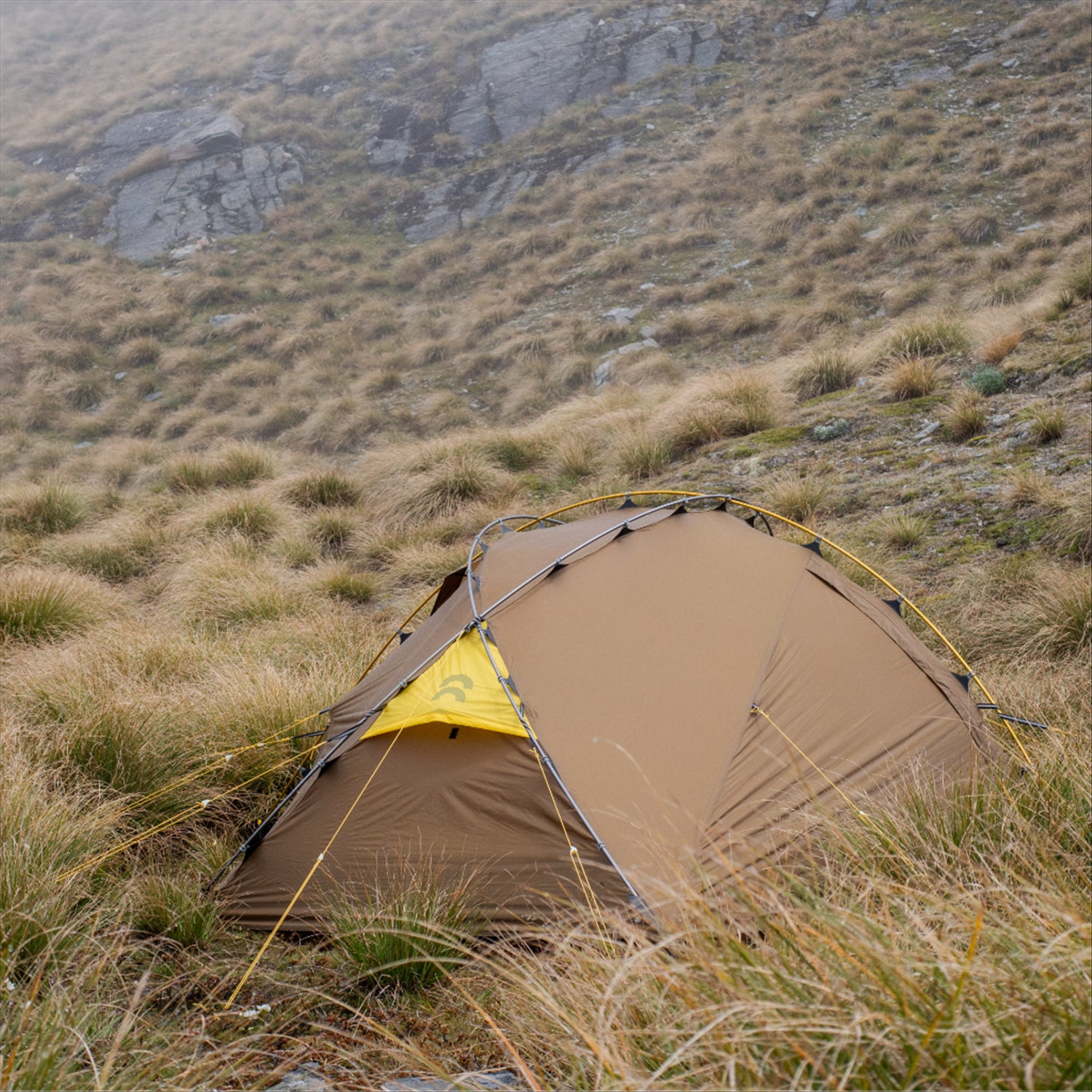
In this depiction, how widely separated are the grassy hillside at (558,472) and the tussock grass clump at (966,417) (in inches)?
1.3

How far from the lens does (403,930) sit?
2707 millimetres

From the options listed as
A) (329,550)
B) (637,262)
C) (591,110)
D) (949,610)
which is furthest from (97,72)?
(949,610)

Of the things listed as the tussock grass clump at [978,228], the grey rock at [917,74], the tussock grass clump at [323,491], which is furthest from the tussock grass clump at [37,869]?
the grey rock at [917,74]

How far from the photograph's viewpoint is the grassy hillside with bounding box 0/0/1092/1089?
5.94ft

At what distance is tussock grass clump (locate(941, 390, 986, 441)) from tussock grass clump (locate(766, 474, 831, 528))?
4.27 feet

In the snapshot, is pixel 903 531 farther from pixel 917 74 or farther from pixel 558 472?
pixel 917 74

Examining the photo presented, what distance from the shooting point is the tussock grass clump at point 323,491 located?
30.3 ft

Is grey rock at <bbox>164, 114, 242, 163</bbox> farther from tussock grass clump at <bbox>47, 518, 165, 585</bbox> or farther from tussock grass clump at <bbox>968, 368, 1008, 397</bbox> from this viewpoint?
tussock grass clump at <bbox>968, 368, 1008, 397</bbox>

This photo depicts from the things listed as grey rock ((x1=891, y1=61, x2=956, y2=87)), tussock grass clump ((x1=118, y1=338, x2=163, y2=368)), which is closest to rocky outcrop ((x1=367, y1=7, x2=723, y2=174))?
grey rock ((x1=891, y1=61, x2=956, y2=87))

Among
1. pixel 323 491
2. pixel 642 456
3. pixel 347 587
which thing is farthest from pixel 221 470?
pixel 642 456

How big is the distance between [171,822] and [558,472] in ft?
19.8

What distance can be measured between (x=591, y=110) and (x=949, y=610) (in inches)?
763

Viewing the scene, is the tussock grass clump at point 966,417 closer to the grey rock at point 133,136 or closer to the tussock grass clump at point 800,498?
the tussock grass clump at point 800,498

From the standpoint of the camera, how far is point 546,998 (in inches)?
69.2
